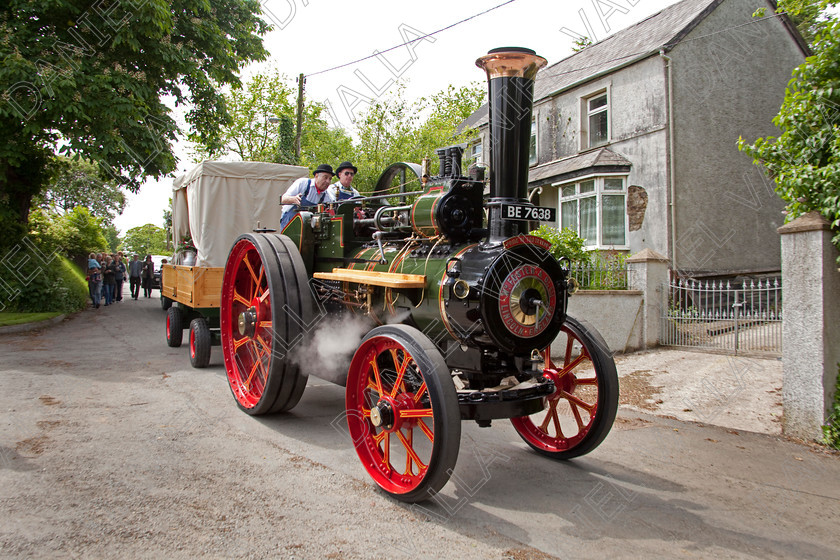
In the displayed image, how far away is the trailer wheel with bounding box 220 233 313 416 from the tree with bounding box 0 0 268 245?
6664mm

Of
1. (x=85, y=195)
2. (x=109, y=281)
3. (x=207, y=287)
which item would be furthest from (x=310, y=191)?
(x=85, y=195)

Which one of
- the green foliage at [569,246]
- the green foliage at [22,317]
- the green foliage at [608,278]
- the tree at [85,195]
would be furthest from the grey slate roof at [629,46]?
the tree at [85,195]

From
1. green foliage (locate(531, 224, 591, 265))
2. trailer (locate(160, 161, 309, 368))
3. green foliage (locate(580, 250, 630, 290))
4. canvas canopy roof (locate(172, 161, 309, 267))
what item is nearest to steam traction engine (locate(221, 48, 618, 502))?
trailer (locate(160, 161, 309, 368))

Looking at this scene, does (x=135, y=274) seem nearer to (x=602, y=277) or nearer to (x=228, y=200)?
(x=228, y=200)

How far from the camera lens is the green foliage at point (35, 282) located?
41.0 ft

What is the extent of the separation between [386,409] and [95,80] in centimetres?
988

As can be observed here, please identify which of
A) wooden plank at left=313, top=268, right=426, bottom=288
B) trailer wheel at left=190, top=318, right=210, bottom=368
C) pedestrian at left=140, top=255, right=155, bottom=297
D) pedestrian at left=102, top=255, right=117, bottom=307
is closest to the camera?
wooden plank at left=313, top=268, right=426, bottom=288

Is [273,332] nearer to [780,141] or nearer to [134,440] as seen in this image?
[134,440]

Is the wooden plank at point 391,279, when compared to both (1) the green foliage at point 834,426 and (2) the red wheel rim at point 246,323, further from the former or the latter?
(1) the green foliage at point 834,426

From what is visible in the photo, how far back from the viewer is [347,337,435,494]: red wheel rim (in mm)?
3273

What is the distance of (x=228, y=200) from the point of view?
8500 millimetres

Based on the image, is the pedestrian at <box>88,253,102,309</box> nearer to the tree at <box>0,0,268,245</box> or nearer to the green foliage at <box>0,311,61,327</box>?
the tree at <box>0,0,268,245</box>

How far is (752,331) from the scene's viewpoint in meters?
7.45

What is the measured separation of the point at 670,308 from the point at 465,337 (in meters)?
5.93
